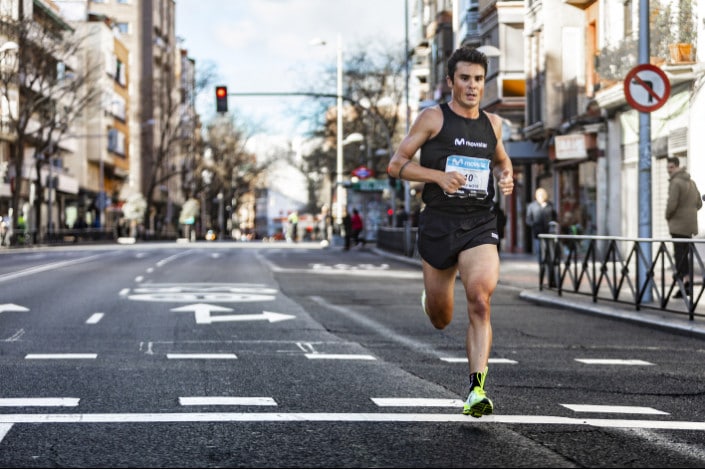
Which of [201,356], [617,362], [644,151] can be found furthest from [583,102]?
[201,356]

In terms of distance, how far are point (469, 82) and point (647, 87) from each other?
32.5 feet

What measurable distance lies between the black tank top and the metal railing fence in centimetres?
691

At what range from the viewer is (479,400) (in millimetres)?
6785

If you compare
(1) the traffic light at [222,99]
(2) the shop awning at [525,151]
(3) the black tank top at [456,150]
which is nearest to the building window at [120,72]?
(1) the traffic light at [222,99]

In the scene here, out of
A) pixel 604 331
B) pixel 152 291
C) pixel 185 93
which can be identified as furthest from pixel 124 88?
pixel 604 331

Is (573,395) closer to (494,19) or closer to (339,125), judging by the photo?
(494,19)

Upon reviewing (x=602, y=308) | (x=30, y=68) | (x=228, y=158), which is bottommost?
(x=602, y=308)

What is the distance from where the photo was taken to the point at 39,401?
7484 millimetres

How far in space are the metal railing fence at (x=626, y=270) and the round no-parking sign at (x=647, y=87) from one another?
1757 millimetres

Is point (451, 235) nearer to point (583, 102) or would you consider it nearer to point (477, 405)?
point (477, 405)

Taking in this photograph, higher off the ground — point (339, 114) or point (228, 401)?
point (339, 114)

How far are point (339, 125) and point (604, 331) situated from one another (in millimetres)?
53998

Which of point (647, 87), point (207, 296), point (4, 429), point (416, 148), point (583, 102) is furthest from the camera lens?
point (583, 102)

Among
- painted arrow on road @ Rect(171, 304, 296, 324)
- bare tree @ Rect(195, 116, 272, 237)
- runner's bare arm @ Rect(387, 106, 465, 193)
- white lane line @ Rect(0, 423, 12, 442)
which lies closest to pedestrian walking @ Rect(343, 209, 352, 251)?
painted arrow on road @ Rect(171, 304, 296, 324)
